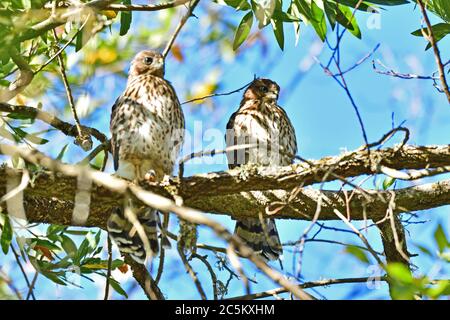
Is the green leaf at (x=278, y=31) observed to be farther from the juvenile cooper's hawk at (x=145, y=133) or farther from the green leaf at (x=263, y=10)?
the juvenile cooper's hawk at (x=145, y=133)

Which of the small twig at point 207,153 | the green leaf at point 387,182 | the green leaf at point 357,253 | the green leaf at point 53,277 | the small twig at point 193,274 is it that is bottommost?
the green leaf at point 357,253

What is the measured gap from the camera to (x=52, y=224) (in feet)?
16.3

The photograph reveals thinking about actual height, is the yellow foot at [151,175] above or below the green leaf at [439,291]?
above

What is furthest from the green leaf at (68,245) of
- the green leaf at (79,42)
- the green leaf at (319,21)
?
the green leaf at (319,21)

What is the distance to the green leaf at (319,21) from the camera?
4.72 metres

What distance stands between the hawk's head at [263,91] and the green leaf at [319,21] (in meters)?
2.10

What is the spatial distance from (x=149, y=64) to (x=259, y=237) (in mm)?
1536

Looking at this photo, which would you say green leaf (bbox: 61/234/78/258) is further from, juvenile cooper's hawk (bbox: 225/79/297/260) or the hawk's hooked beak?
the hawk's hooked beak

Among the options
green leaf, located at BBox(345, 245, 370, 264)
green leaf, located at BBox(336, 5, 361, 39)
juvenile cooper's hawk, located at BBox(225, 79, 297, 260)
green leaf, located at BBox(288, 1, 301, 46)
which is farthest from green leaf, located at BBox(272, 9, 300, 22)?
green leaf, located at BBox(345, 245, 370, 264)

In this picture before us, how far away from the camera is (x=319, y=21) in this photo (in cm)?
473

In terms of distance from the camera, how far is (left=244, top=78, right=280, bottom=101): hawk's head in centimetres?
684

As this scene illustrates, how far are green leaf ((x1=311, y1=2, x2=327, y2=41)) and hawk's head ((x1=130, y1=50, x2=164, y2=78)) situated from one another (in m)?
1.77
